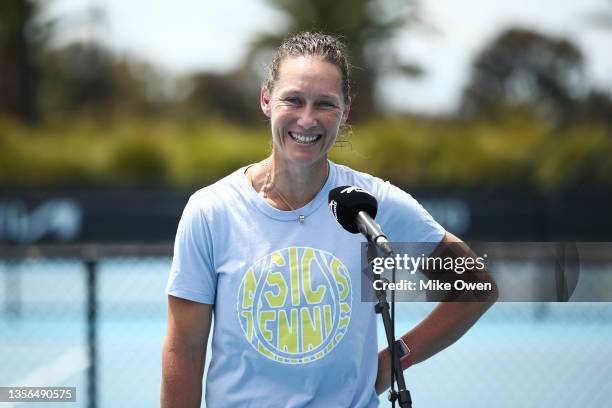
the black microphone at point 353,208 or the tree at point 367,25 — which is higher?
the tree at point 367,25

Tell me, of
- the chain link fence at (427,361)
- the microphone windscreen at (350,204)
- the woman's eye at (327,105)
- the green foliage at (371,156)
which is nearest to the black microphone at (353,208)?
the microphone windscreen at (350,204)

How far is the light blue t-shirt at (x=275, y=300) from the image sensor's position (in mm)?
2557

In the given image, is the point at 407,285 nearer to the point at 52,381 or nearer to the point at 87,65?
the point at 52,381

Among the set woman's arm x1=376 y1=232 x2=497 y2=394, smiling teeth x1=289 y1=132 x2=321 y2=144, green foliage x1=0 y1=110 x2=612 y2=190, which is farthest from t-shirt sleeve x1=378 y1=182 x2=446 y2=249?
green foliage x1=0 y1=110 x2=612 y2=190

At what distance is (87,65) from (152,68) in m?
4.59

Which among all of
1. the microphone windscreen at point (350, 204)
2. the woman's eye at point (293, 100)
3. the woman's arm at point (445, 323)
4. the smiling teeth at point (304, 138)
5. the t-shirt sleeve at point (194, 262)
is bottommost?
the woman's arm at point (445, 323)

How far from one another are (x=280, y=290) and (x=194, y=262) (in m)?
0.25

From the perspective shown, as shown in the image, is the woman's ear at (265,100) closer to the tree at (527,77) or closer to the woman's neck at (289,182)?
the woman's neck at (289,182)

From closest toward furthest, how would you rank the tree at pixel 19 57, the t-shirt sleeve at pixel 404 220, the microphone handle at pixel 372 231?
the microphone handle at pixel 372 231 < the t-shirt sleeve at pixel 404 220 < the tree at pixel 19 57

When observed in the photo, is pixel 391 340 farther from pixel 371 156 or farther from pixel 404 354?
pixel 371 156

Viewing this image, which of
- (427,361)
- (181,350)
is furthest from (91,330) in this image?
(181,350)

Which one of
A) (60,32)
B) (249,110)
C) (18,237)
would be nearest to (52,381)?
(18,237)

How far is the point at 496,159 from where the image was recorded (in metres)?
23.5

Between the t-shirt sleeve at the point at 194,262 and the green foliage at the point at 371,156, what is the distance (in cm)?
1804
